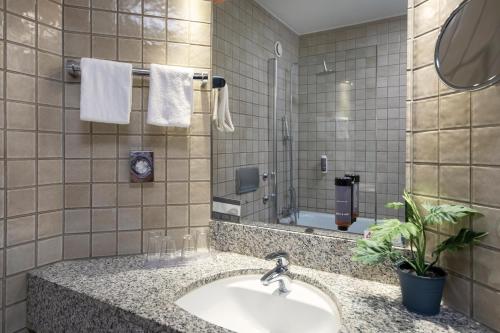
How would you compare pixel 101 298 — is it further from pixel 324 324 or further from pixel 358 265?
pixel 358 265

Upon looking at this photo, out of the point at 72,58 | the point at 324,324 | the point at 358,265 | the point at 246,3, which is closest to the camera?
the point at 324,324

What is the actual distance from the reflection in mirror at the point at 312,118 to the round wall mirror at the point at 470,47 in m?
0.20

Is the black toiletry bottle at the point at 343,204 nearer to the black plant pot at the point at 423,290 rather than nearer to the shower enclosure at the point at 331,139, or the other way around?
the shower enclosure at the point at 331,139

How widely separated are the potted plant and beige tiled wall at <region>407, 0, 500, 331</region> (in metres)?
0.04

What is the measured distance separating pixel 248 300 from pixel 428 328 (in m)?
0.55

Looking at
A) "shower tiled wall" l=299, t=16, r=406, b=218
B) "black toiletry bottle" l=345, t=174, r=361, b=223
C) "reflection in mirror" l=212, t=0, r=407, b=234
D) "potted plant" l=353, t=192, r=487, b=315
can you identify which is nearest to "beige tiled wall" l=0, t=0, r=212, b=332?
"reflection in mirror" l=212, t=0, r=407, b=234

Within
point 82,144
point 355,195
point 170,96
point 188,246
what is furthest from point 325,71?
point 82,144

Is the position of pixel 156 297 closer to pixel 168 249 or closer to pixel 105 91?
pixel 168 249

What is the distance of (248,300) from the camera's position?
108 centimetres

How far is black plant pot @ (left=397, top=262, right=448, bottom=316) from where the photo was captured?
0.78 metres

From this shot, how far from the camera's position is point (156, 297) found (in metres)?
0.92

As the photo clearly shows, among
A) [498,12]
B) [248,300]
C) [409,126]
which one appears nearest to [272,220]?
[248,300]

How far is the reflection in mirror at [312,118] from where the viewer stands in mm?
1093

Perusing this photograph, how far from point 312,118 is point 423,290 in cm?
82
